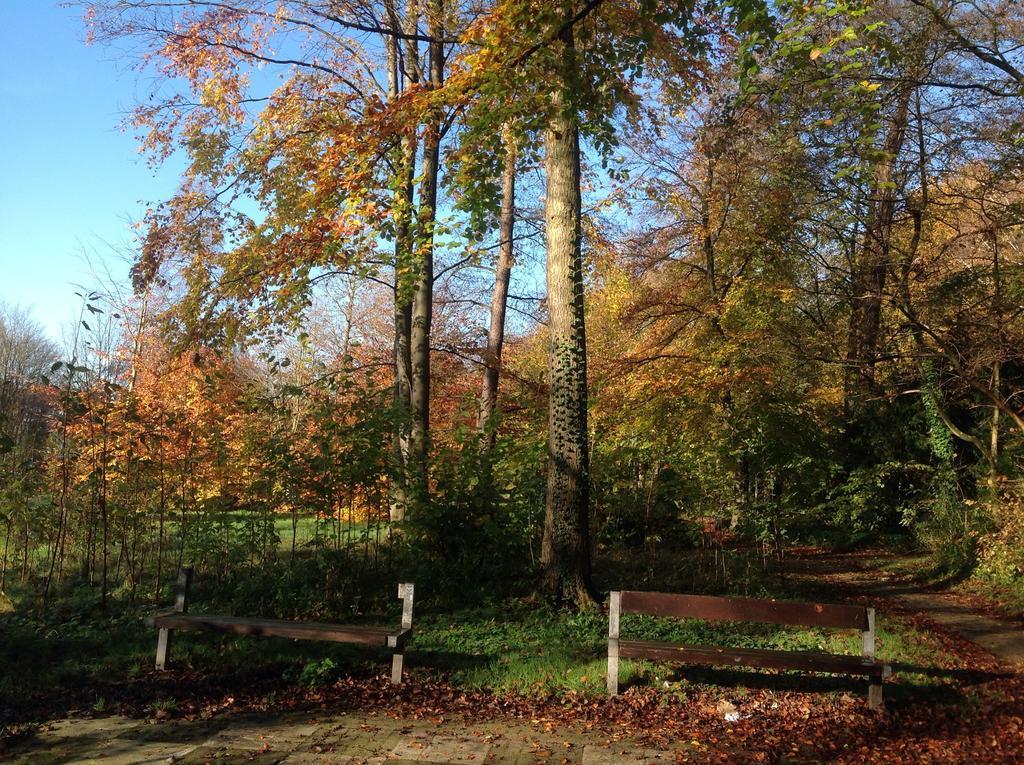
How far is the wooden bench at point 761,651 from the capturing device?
18.2 feet

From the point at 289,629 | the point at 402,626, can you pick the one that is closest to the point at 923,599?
the point at 402,626

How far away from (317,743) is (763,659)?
3.17 meters

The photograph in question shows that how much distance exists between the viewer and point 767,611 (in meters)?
5.68

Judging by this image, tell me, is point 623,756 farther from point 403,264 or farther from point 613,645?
point 403,264

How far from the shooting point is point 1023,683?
21.2 ft

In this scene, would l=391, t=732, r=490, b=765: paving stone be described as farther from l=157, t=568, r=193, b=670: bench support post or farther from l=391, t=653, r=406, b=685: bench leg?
l=157, t=568, r=193, b=670: bench support post

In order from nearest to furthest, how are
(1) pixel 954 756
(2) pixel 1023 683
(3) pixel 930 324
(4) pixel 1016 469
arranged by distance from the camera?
1. (1) pixel 954 756
2. (2) pixel 1023 683
3. (3) pixel 930 324
4. (4) pixel 1016 469

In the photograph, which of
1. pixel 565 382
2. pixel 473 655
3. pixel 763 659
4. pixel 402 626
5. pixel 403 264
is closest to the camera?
pixel 763 659

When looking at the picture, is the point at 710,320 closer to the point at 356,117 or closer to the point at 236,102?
the point at 356,117

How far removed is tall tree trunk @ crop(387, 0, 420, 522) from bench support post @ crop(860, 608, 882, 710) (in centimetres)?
494

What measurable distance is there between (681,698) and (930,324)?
817 cm

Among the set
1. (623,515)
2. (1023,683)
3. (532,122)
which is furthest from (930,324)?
(532,122)

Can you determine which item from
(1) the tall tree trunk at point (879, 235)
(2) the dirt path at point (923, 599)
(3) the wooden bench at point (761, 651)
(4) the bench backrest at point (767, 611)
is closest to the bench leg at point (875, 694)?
(3) the wooden bench at point (761, 651)

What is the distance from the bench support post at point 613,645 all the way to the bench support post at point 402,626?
162 cm
